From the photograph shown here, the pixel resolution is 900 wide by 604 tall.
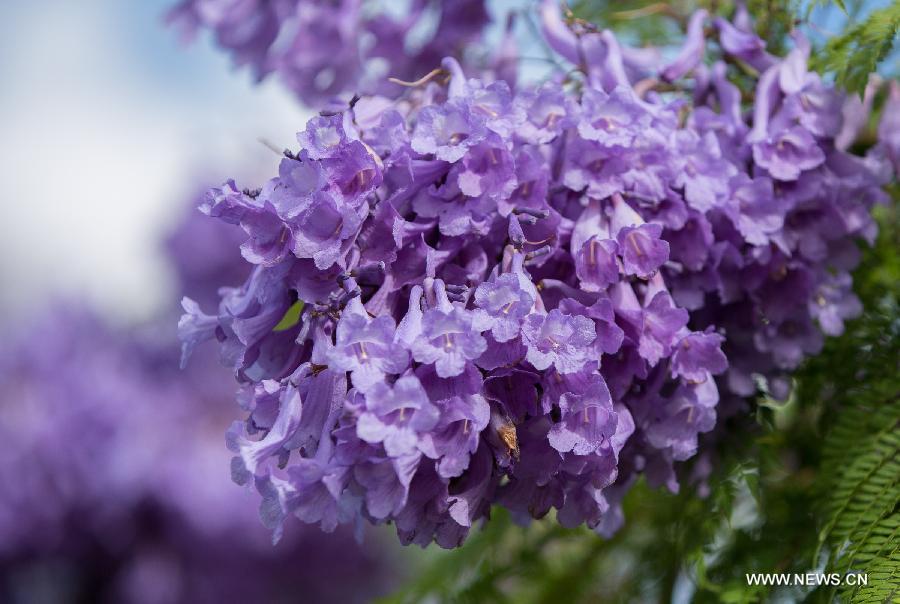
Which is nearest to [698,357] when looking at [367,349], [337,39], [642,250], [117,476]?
[642,250]

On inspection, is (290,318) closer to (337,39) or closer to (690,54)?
(690,54)

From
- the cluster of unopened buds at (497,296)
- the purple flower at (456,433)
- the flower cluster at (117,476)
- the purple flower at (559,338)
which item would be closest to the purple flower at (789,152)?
the cluster of unopened buds at (497,296)

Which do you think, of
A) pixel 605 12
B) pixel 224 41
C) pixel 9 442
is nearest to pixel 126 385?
pixel 9 442

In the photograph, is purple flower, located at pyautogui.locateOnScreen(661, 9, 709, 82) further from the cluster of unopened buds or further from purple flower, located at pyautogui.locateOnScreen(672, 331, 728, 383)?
purple flower, located at pyautogui.locateOnScreen(672, 331, 728, 383)

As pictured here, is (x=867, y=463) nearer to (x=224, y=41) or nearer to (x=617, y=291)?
(x=617, y=291)

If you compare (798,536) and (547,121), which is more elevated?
(547,121)

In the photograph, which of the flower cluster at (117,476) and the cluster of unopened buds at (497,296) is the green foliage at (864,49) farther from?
the flower cluster at (117,476)
